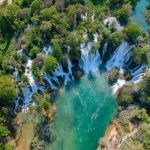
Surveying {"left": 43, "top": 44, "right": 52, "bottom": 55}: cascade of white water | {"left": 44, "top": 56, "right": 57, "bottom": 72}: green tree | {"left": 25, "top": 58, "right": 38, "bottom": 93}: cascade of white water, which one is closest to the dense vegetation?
{"left": 44, "top": 56, "right": 57, "bottom": 72}: green tree

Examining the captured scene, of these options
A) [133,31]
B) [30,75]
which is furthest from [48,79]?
[133,31]

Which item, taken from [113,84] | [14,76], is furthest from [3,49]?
[113,84]

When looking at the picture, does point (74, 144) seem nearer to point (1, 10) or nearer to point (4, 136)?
point (4, 136)

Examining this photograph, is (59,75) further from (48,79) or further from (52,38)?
(52,38)

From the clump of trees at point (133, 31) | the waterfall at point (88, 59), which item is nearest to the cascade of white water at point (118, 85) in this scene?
the waterfall at point (88, 59)

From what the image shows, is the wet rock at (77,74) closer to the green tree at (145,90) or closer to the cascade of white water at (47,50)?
the cascade of white water at (47,50)

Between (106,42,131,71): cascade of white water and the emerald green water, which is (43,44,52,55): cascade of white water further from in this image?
(106,42,131,71): cascade of white water
